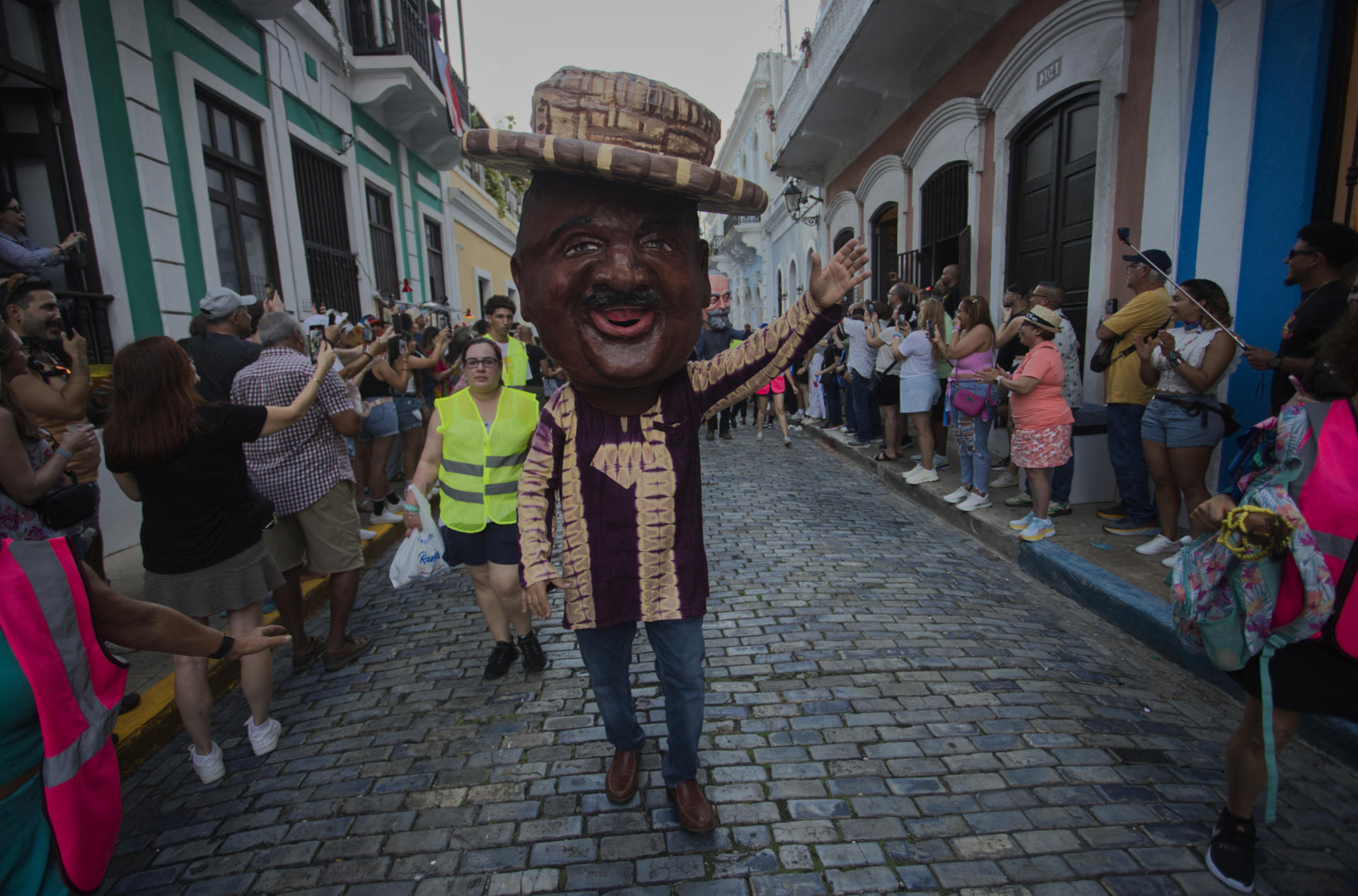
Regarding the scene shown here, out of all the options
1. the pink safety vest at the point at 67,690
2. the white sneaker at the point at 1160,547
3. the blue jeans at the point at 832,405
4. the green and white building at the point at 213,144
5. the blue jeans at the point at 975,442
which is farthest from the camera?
the blue jeans at the point at 832,405

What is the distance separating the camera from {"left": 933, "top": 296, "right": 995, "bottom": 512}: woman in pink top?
5590 millimetres

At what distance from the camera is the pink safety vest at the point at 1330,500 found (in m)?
1.73

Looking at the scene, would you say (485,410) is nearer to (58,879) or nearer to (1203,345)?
(58,879)

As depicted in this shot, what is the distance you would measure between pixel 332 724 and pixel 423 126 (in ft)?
37.0

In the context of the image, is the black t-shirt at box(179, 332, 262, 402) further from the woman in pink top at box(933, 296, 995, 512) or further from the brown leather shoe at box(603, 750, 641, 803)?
the woman in pink top at box(933, 296, 995, 512)

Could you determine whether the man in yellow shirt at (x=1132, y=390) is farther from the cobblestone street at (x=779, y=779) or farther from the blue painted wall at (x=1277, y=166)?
the cobblestone street at (x=779, y=779)

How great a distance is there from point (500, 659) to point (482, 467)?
952mm

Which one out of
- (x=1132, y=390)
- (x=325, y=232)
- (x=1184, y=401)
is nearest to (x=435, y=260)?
(x=325, y=232)

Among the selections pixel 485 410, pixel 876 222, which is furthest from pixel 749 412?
pixel 485 410

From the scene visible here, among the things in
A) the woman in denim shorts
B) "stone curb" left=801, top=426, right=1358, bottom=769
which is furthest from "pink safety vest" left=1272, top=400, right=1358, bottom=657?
the woman in denim shorts

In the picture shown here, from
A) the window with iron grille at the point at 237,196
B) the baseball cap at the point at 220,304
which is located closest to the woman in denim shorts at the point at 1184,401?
the baseball cap at the point at 220,304

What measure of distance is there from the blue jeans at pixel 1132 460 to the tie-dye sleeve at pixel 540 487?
418 cm

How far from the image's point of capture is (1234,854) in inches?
78.2

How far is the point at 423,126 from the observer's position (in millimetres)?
11703
